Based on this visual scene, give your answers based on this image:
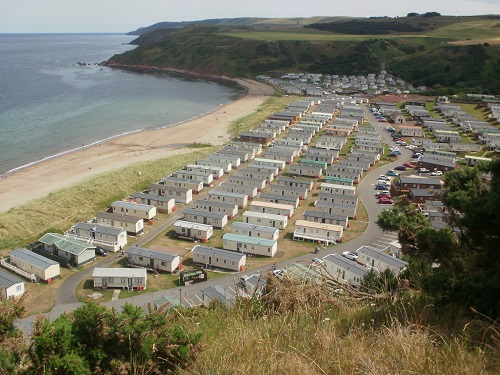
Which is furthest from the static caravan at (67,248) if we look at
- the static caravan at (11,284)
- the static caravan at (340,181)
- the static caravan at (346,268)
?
the static caravan at (340,181)

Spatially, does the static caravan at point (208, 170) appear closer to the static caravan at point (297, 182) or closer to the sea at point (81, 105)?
the static caravan at point (297, 182)

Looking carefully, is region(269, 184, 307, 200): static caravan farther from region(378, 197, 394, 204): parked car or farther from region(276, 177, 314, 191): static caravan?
region(378, 197, 394, 204): parked car

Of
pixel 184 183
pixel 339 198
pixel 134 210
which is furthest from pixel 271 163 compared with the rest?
pixel 134 210

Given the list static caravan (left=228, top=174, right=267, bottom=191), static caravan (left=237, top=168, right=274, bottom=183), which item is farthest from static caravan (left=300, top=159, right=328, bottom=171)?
static caravan (left=228, top=174, right=267, bottom=191)

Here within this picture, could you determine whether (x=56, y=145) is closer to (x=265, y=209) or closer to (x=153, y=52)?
(x=265, y=209)

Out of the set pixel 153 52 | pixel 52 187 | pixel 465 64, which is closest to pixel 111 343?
pixel 52 187

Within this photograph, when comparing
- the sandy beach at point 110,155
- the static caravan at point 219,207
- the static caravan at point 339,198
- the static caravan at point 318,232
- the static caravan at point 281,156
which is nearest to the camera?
the static caravan at point 318,232
